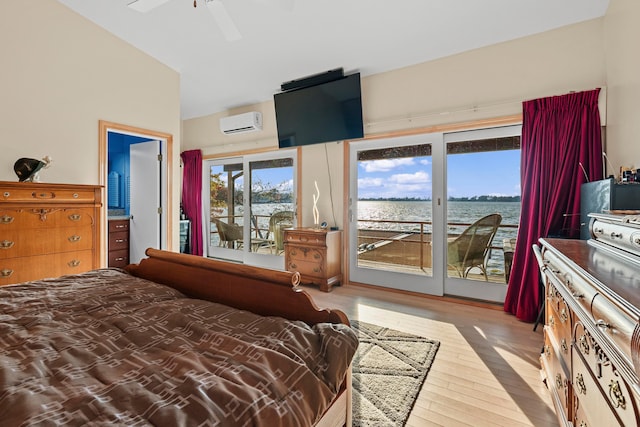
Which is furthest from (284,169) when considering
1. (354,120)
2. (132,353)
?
(132,353)

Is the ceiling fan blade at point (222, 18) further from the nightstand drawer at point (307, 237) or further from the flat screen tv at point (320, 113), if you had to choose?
the nightstand drawer at point (307, 237)

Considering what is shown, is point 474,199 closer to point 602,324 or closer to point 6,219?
point 602,324

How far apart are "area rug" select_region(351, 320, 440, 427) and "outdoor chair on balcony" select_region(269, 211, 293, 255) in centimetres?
241

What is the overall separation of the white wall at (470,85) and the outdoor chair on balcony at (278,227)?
0.46m

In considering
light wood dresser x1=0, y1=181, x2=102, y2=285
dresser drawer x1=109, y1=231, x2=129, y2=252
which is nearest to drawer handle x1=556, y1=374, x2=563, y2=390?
light wood dresser x1=0, y1=181, x2=102, y2=285

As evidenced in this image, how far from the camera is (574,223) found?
260cm

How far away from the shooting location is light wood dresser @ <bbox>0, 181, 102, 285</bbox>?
244 centimetres

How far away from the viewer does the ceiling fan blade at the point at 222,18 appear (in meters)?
2.19

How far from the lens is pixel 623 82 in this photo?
7.21 ft

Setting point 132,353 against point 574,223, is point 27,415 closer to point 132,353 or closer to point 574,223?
point 132,353

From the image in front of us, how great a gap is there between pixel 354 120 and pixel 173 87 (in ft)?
8.28

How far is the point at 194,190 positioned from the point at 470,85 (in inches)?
186

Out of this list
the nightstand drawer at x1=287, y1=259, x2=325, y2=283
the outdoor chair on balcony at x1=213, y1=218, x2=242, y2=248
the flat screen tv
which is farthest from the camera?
the outdoor chair on balcony at x1=213, y1=218, x2=242, y2=248

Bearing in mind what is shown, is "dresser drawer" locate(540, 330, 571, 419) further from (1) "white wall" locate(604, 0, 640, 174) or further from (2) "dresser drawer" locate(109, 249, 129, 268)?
(2) "dresser drawer" locate(109, 249, 129, 268)
